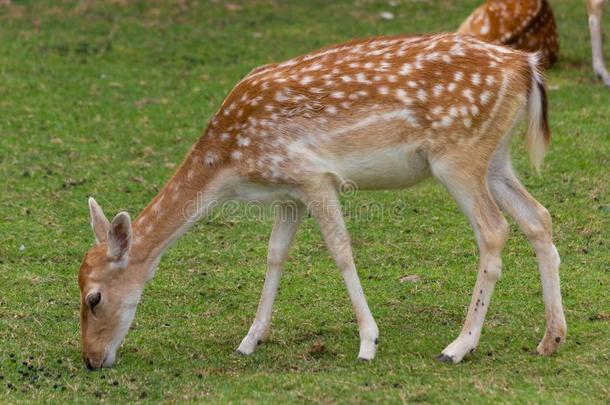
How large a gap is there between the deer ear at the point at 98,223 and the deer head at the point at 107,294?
0.35ft

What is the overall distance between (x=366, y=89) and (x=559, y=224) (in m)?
2.97

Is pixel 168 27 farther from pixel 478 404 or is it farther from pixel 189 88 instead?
pixel 478 404

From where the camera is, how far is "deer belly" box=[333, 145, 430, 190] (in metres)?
6.66

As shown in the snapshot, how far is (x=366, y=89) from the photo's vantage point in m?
6.70

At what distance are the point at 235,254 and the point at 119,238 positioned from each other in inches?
88.3

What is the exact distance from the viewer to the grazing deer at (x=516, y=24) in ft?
41.5

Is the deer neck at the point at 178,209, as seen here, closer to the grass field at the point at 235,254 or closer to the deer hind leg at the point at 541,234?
the grass field at the point at 235,254

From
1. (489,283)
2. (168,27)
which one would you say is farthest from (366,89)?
(168,27)

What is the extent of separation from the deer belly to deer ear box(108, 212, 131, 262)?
1.26 meters

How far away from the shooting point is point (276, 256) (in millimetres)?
7191

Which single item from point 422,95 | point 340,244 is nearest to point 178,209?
point 340,244

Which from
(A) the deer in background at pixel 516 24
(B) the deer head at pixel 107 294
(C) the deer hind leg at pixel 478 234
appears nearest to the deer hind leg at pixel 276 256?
(B) the deer head at pixel 107 294

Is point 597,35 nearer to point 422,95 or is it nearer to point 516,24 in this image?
point 516,24

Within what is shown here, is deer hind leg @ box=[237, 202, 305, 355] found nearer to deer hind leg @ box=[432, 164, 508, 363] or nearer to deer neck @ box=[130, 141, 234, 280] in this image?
deer neck @ box=[130, 141, 234, 280]
